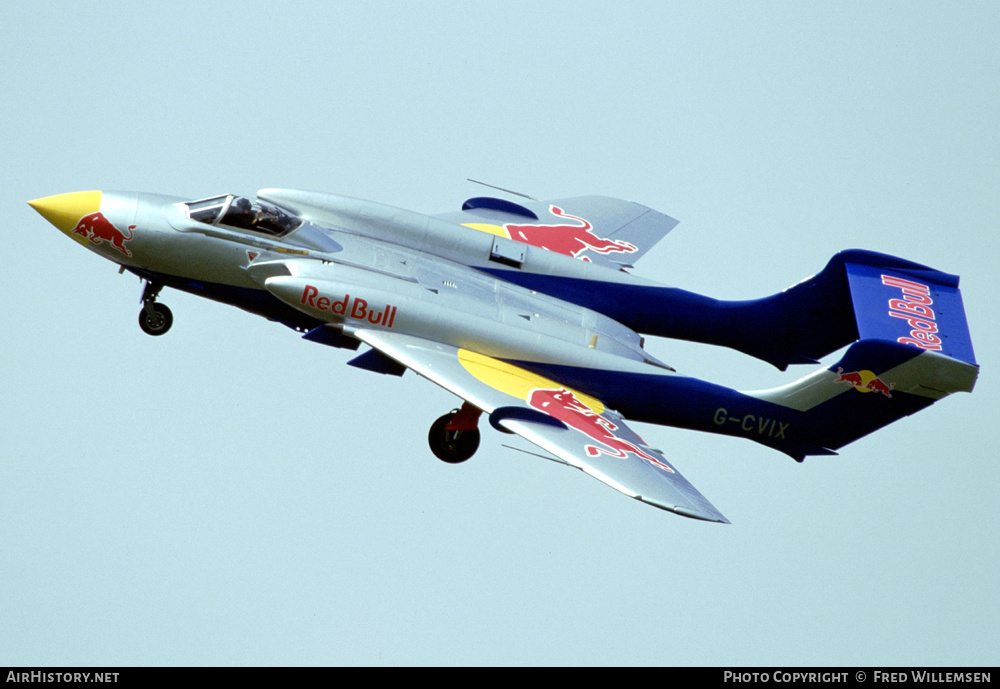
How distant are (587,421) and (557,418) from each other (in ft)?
1.75

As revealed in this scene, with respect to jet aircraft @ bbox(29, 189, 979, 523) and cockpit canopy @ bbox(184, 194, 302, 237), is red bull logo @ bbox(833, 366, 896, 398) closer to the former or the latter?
jet aircraft @ bbox(29, 189, 979, 523)

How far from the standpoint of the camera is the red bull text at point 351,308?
20172mm

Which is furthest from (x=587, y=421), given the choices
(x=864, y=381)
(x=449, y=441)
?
(x=864, y=381)

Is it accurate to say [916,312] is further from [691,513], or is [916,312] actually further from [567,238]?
[567,238]

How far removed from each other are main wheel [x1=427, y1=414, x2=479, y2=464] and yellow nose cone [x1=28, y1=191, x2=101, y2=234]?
5898 millimetres

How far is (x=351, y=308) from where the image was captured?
20.3 meters

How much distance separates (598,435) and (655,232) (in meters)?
7.19

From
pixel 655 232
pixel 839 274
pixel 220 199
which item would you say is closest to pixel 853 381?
pixel 839 274

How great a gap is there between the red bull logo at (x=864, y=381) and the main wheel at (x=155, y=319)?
394 inches

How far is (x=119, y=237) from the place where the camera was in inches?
828

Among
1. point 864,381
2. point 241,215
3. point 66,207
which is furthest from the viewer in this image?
point 241,215

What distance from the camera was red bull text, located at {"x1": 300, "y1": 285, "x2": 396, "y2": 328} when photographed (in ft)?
66.2

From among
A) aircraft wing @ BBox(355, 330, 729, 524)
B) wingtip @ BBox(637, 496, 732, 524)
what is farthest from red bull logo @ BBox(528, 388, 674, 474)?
wingtip @ BBox(637, 496, 732, 524)

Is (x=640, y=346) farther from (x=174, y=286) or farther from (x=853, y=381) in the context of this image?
(x=174, y=286)
